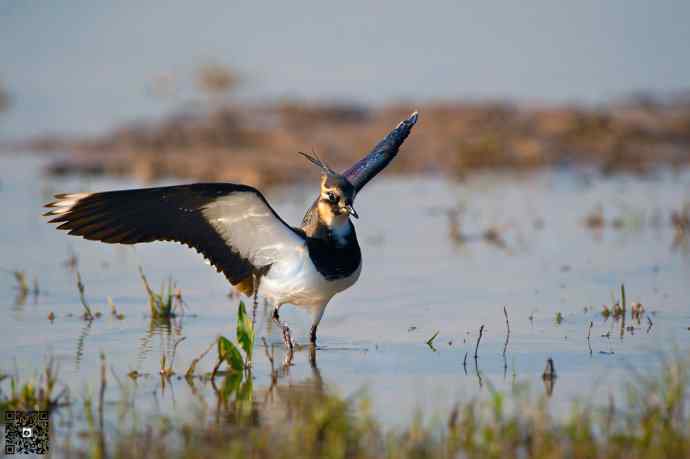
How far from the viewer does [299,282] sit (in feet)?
19.5

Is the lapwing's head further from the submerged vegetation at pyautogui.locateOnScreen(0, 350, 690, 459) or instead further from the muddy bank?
the muddy bank

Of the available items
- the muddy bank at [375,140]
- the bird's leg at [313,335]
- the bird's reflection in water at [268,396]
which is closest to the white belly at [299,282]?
the bird's leg at [313,335]

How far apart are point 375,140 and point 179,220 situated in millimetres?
9735

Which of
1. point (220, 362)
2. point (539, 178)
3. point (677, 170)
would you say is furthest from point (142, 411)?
point (677, 170)

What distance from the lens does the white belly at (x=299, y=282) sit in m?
5.93

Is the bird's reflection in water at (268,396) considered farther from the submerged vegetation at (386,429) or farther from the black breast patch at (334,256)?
the black breast patch at (334,256)

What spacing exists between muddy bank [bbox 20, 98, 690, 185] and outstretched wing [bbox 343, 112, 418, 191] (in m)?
5.90

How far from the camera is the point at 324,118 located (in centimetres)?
1717

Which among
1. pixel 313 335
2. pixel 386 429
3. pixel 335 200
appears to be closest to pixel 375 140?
pixel 313 335

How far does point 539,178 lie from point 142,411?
31.7ft

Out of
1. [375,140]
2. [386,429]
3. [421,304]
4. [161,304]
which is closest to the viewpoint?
[386,429]

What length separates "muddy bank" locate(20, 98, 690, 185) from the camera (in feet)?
47.5

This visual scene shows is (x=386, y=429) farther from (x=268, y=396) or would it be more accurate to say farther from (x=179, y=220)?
(x=179, y=220)

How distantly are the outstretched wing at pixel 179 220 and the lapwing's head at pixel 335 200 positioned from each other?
20cm
